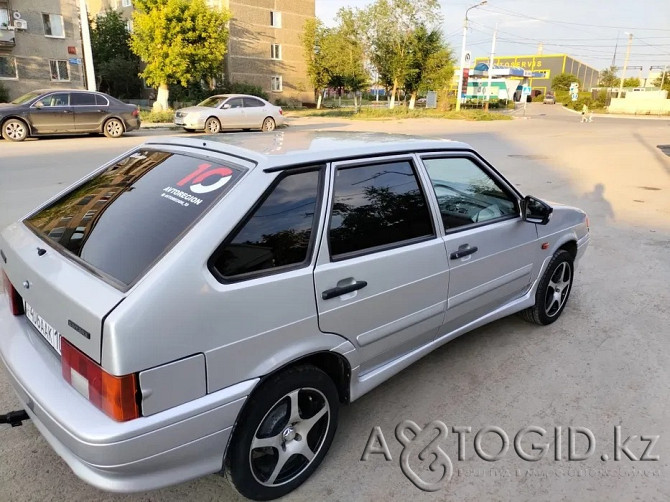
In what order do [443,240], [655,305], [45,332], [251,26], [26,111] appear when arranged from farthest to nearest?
[251,26], [26,111], [655,305], [443,240], [45,332]

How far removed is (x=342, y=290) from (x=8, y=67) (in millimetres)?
36280

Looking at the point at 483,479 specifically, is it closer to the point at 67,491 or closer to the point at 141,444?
the point at 141,444

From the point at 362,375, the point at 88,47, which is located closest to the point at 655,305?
the point at 362,375

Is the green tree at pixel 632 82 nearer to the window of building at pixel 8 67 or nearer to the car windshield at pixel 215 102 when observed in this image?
the car windshield at pixel 215 102

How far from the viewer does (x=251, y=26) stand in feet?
133

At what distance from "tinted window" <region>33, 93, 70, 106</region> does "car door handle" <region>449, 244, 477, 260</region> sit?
16654 mm

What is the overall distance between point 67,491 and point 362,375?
5.14 ft

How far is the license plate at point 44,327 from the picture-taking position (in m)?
2.19

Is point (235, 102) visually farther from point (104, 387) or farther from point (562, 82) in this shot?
point (562, 82)

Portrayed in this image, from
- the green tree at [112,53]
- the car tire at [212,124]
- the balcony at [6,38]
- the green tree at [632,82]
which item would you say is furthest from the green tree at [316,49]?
the green tree at [632,82]

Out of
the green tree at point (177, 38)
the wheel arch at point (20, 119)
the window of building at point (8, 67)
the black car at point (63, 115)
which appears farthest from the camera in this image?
the window of building at point (8, 67)

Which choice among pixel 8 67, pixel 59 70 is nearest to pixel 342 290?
pixel 8 67

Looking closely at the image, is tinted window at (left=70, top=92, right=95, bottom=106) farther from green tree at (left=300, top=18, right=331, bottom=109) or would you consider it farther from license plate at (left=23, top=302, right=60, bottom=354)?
green tree at (left=300, top=18, right=331, bottom=109)

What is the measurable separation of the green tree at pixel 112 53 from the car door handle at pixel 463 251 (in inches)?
1616
